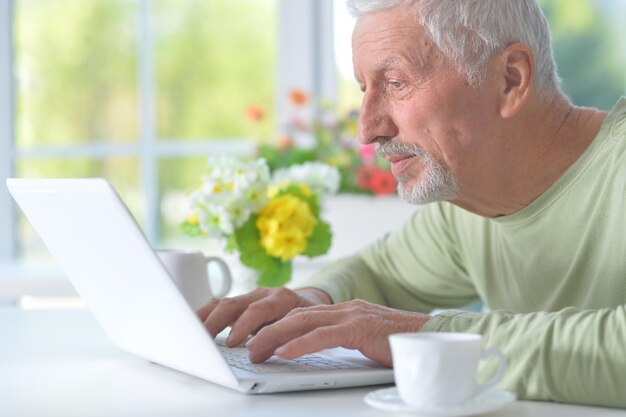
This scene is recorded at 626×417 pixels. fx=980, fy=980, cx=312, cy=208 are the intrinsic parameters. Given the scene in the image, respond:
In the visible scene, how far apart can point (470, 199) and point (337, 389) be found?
1.90ft

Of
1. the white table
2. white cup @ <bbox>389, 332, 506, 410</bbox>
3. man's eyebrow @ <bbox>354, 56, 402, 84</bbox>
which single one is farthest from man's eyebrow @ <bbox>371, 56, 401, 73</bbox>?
white cup @ <bbox>389, 332, 506, 410</bbox>

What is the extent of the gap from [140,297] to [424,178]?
553mm

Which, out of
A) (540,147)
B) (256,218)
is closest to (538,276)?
(540,147)

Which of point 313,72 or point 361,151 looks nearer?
point 361,151

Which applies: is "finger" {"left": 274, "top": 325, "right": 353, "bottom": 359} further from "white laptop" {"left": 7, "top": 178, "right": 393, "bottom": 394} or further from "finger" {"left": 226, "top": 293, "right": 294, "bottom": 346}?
"finger" {"left": 226, "top": 293, "right": 294, "bottom": 346}

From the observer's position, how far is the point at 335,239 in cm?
332

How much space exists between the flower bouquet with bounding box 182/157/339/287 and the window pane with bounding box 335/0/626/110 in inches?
88.8

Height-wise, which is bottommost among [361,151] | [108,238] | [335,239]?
[335,239]

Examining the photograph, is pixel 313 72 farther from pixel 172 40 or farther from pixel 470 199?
pixel 470 199

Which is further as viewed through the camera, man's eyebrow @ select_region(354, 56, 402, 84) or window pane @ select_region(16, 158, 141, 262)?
window pane @ select_region(16, 158, 141, 262)

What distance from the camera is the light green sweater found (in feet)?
3.41

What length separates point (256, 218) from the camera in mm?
1837

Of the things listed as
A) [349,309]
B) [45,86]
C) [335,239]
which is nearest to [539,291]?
[349,309]

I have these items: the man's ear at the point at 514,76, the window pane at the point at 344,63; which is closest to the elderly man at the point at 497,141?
the man's ear at the point at 514,76
